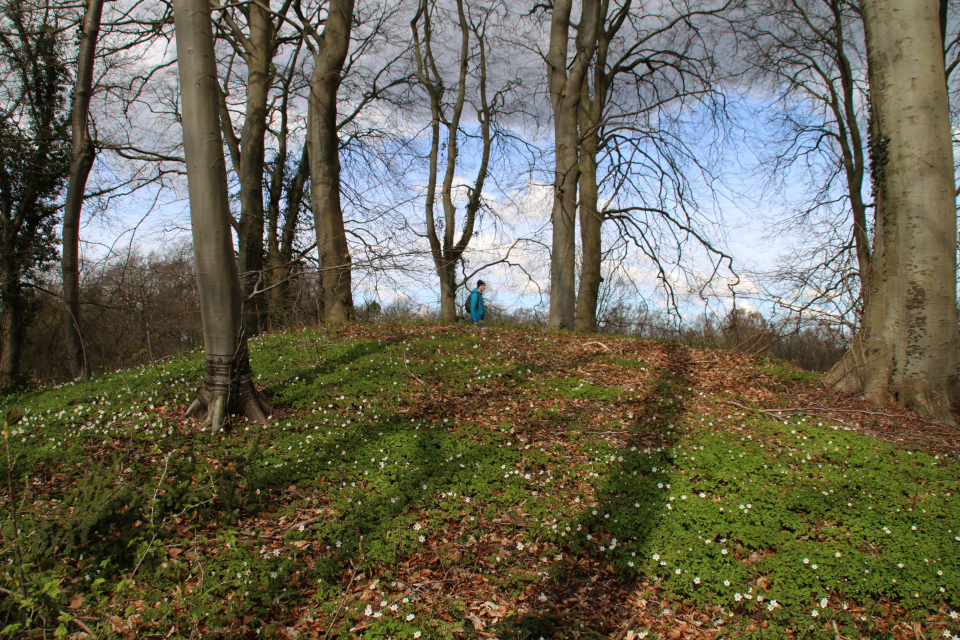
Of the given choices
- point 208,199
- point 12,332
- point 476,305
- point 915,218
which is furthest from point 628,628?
point 12,332

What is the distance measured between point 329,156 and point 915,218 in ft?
34.7

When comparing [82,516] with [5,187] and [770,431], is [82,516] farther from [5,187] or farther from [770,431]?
[5,187]

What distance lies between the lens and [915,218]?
22.8 feet

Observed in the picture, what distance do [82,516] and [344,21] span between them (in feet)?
36.5

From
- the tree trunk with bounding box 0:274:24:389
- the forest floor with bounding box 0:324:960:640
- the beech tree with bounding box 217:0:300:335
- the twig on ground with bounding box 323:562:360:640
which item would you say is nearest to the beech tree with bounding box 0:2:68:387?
the tree trunk with bounding box 0:274:24:389

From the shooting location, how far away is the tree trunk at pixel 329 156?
1122 centimetres

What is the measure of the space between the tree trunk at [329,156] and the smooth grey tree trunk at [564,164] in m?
4.89

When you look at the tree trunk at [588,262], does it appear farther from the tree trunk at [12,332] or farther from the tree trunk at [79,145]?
the tree trunk at [12,332]

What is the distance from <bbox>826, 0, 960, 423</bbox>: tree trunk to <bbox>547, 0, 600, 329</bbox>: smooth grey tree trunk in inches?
241

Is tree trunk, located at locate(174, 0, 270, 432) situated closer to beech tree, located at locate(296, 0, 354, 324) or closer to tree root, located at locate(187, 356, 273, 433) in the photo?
A: tree root, located at locate(187, 356, 273, 433)

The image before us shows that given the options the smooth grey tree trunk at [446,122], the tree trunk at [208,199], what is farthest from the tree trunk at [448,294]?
the tree trunk at [208,199]

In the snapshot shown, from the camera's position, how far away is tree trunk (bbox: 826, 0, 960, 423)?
685 centimetres

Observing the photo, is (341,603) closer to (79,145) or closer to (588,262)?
(79,145)

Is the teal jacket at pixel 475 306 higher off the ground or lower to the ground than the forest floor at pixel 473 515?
higher
